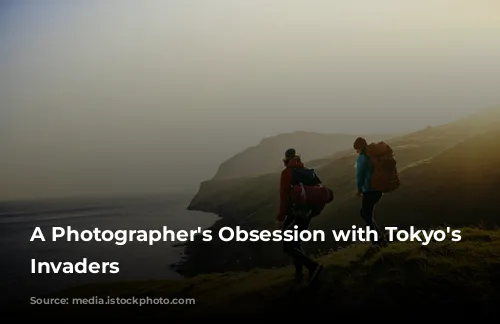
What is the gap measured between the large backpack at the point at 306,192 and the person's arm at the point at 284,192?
0.12 m

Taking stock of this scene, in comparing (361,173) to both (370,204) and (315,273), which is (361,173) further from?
(315,273)

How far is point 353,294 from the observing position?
39.4 feet

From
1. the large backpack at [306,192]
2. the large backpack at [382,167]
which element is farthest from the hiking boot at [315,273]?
the large backpack at [382,167]

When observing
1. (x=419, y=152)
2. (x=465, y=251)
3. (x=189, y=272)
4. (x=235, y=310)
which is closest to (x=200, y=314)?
(x=235, y=310)

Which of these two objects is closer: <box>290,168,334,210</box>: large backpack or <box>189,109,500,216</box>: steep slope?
<box>290,168,334,210</box>: large backpack

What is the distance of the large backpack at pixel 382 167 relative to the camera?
13.6m

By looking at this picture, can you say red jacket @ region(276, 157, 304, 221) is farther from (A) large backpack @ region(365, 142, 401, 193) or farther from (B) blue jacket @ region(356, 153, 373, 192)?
(A) large backpack @ region(365, 142, 401, 193)

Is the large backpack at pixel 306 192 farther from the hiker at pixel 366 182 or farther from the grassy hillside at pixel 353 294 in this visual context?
the grassy hillside at pixel 353 294

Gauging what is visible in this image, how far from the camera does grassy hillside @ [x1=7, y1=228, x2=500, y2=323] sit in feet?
37.3

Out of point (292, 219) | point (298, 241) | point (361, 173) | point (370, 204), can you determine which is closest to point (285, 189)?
point (292, 219)

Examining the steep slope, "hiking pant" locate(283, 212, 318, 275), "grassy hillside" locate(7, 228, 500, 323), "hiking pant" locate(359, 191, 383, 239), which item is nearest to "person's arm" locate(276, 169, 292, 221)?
"hiking pant" locate(283, 212, 318, 275)

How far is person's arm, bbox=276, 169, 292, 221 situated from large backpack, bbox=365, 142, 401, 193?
290 cm

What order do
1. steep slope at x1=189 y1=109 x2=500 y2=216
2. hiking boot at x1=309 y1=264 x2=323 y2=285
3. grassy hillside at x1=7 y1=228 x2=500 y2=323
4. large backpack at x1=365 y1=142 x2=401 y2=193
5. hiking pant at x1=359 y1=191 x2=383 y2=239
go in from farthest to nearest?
steep slope at x1=189 y1=109 x2=500 y2=216, hiking pant at x1=359 y1=191 x2=383 y2=239, large backpack at x1=365 y1=142 x2=401 y2=193, hiking boot at x1=309 y1=264 x2=323 y2=285, grassy hillside at x1=7 y1=228 x2=500 y2=323

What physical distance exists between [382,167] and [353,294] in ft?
13.2
